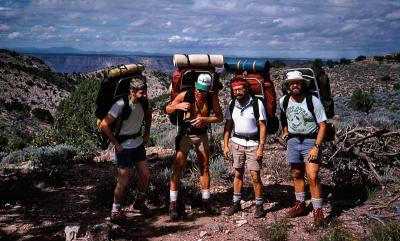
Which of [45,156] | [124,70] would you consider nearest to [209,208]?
[124,70]

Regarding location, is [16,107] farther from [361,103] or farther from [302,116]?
[302,116]

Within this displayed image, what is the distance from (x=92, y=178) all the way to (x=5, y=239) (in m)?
2.73

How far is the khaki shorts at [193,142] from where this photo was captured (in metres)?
5.61

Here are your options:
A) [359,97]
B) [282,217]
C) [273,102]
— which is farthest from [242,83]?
[359,97]

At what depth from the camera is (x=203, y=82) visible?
17.6ft

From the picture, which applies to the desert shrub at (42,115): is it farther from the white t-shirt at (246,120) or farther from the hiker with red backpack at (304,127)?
→ the hiker with red backpack at (304,127)

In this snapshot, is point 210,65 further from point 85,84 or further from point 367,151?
point 85,84

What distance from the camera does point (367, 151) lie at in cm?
722

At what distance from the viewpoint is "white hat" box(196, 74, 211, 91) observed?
5.37m

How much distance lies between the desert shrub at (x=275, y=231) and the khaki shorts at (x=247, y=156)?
78cm

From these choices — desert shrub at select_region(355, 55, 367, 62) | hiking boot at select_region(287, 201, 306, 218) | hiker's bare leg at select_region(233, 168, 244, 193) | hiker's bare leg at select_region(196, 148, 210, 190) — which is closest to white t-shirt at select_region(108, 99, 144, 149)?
hiker's bare leg at select_region(196, 148, 210, 190)

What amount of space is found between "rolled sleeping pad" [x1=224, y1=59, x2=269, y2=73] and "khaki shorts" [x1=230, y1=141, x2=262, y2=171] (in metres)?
1.04

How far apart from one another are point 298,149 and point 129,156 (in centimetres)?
224

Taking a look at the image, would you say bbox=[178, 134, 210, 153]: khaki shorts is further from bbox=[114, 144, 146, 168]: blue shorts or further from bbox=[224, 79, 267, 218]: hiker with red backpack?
bbox=[114, 144, 146, 168]: blue shorts
